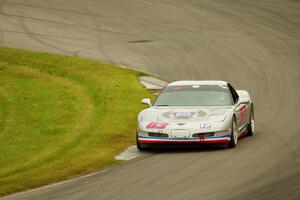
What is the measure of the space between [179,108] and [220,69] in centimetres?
1082

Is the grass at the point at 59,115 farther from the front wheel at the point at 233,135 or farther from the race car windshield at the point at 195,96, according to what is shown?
the front wheel at the point at 233,135

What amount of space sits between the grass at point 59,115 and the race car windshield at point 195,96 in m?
1.20

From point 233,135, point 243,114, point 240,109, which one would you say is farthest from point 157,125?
point 243,114

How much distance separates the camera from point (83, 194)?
49.5 ft

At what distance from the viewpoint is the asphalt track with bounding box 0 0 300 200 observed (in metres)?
15.5

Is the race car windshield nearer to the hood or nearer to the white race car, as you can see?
the white race car

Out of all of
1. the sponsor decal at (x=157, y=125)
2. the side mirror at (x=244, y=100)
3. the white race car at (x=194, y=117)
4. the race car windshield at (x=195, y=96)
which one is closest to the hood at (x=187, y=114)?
the white race car at (x=194, y=117)

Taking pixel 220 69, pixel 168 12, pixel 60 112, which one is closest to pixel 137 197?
pixel 60 112

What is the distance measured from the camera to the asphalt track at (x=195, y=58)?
15.5 m

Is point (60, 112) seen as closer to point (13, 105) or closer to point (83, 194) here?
point (13, 105)

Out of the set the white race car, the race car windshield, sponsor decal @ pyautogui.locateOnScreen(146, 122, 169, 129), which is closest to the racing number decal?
the white race car

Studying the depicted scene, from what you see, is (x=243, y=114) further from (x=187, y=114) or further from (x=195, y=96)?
(x=187, y=114)

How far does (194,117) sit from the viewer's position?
1933 centimetres

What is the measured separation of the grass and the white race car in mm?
855
